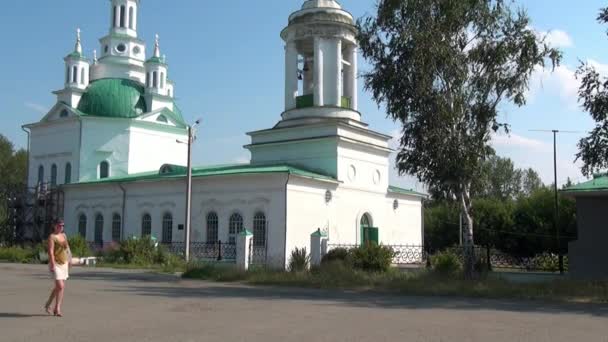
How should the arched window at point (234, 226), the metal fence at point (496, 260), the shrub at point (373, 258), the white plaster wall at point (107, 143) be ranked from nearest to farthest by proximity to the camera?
the shrub at point (373, 258) < the metal fence at point (496, 260) < the arched window at point (234, 226) < the white plaster wall at point (107, 143)

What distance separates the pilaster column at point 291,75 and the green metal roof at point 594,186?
52.7 ft

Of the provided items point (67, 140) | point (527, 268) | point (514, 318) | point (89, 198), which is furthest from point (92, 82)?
point (514, 318)

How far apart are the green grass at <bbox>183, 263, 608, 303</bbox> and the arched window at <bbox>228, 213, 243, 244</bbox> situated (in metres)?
7.72

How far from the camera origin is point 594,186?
19.0 m

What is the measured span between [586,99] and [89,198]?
27.9 meters

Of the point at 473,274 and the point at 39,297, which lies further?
the point at 473,274

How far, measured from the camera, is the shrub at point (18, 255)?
3008 centimetres

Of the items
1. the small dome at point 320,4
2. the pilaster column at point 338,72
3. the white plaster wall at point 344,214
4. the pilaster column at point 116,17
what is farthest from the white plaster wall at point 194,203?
the pilaster column at point 116,17

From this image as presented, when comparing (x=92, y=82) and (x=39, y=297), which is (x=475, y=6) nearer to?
(x=39, y=297)

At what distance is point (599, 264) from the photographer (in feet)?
64.2

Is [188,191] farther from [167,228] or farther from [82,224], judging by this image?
[82,224]

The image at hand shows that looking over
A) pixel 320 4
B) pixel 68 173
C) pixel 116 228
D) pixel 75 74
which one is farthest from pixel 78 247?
pixel 320 4

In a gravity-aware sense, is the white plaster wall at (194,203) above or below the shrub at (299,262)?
above

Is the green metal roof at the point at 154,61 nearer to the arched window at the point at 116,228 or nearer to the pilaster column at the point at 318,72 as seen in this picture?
the arched window at the point at 116,228
